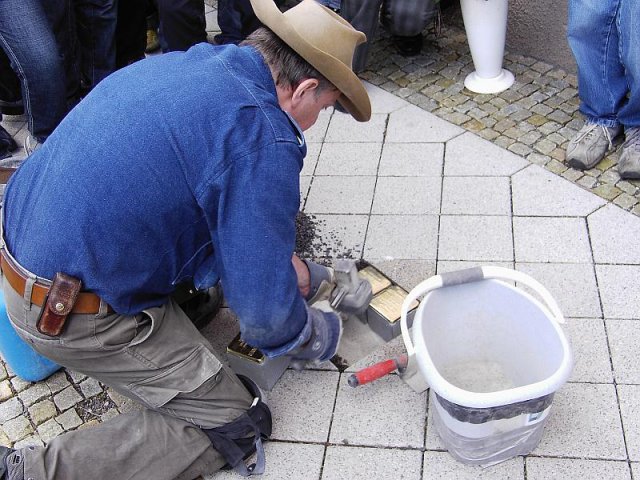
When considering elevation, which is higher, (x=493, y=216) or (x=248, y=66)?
(x=248, y=66)

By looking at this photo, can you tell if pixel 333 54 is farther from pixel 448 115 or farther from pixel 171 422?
pixel 448 115

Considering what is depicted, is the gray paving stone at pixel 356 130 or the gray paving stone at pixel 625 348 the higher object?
the gray paving stone at pixel 625 348

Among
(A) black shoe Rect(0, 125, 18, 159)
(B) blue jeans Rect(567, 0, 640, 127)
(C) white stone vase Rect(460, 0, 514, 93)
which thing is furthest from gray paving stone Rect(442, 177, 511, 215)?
(A) black shoe Rect(0, 125, 18, 159)

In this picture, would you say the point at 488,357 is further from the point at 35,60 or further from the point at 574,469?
the point at 35,60

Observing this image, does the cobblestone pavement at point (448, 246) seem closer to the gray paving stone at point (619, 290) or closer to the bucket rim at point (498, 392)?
the gray paving stone at point (619, 290)

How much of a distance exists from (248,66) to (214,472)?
147 cm

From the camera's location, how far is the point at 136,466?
96.5 inches

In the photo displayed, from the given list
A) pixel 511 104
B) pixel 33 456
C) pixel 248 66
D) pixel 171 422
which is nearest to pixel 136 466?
pixel 171 422

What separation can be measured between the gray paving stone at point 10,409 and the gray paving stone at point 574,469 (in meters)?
2.04

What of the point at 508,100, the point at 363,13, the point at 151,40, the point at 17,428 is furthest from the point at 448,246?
the point at 151,40

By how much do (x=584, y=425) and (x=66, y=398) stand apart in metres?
2.06

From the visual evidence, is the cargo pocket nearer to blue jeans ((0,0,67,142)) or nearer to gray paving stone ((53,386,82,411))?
gray paving stone ((53,386,82,411))

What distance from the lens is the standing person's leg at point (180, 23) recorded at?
4367 mm

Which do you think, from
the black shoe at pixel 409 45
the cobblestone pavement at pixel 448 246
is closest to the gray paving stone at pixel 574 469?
the cobblestone pavement at pixel 448 246
